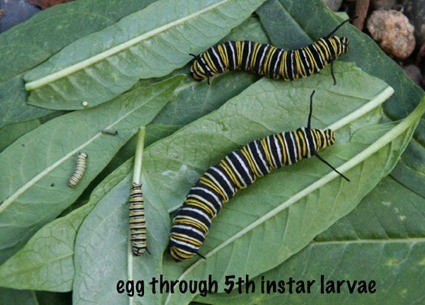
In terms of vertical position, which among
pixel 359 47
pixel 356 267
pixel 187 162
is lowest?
pixel 356 267

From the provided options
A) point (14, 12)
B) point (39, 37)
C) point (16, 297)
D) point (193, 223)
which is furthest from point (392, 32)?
point (16, 297)

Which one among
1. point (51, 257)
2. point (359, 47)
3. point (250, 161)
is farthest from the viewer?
point (359, 47)

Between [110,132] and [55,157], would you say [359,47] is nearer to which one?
[110,132]

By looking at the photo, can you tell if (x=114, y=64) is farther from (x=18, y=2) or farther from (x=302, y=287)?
(x=302, y=287)

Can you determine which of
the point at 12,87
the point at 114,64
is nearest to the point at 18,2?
the point at 12,87

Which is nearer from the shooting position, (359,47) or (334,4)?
(359,47)

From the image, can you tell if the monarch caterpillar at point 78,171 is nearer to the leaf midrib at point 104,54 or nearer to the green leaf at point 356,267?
the leaf midrib at point 104,54
